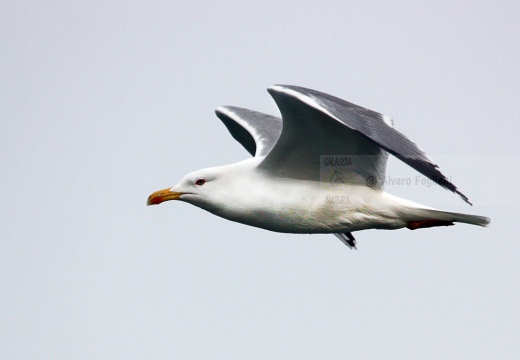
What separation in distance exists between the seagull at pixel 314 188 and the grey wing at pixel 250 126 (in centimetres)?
169

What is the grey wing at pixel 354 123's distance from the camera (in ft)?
33.9

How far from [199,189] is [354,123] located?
2.37 meters

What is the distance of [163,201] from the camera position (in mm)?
12305

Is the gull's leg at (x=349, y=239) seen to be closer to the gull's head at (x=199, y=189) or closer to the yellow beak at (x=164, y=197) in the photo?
the gull's head at (x=199, y=189)

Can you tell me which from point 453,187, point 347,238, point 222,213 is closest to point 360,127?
point 453,187

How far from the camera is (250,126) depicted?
47.4ft

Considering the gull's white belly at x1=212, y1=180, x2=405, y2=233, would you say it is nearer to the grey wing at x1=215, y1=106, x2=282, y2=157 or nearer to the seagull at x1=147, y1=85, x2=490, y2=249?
the seagull at x1=147, y1=85, x2=490, y2=249

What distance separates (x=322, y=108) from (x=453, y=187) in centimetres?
162

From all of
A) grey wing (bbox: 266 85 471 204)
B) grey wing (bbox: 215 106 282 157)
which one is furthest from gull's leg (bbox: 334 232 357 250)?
grey wing (bbox: 266 85 471 204)

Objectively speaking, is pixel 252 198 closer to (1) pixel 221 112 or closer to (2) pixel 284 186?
(2) pixel 284 186

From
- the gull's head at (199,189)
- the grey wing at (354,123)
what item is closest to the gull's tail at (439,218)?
the grey wing at (354,123)

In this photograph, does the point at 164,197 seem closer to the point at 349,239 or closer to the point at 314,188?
the point at 314,188

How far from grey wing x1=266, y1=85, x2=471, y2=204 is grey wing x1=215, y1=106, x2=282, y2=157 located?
2.34 m

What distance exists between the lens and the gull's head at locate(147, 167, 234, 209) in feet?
39.7
